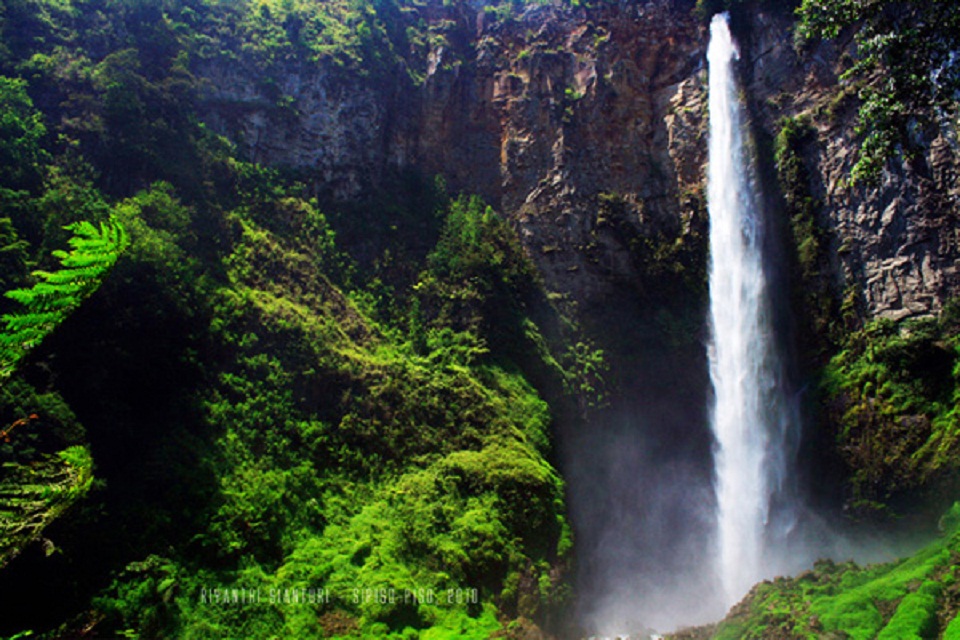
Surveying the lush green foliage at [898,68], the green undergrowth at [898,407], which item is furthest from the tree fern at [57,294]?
the green undergrowth at [898,407]

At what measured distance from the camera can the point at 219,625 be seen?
10.5 m

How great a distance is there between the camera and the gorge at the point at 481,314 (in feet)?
39.2

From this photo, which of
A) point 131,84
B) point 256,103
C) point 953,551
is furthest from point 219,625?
point 256,103

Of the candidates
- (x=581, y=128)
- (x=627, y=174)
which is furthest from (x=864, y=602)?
(x=581, y=128)

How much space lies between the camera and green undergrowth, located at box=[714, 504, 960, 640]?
1070cm

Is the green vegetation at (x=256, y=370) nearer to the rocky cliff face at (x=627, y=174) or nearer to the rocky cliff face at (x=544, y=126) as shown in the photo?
the rocky cliff face at (x=544, y=126)

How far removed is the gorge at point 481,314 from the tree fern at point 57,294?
7.25 meters

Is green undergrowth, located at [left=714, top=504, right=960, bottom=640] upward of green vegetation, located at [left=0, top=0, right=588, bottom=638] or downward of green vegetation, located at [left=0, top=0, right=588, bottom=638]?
downward

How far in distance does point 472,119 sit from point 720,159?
10564 mm

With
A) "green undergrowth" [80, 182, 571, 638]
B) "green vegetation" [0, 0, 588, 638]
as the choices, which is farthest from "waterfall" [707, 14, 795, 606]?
"green undergrowth" [80, 182, 571, 638]

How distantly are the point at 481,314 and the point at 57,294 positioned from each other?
58.3 feet

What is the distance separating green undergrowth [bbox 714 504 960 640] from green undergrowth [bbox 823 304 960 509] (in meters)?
2.11

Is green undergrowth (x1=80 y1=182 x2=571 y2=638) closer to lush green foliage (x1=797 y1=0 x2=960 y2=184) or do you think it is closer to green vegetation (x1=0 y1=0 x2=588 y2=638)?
green vegetation (x1=0 y1=0 x2=588 y2=638)

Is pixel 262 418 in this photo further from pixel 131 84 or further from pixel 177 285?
pixel 131 84
